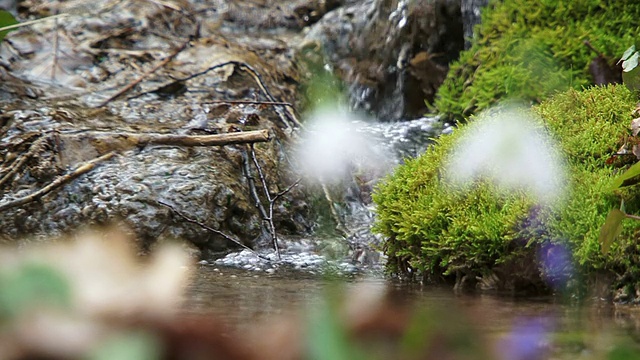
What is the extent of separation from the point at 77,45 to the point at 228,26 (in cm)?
227

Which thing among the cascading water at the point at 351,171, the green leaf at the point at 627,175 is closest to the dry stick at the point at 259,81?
the cascading water at the point at 351,171

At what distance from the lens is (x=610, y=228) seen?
7.47 feet

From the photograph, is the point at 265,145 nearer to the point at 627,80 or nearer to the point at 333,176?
the point at 333,176

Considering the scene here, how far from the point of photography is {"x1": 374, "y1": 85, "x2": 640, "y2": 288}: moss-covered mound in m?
2.62

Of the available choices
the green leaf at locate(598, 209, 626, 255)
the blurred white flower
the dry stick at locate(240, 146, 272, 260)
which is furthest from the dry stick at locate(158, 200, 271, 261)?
the green leaf at locate(598, 209, 626, 255)

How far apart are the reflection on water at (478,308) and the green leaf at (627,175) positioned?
0.41m

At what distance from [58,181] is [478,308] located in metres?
2.98

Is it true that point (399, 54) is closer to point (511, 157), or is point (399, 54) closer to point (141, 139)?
point (141, 139)

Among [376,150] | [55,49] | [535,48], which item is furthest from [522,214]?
[55,49]

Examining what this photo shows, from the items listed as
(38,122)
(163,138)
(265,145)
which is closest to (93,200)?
(163,138)

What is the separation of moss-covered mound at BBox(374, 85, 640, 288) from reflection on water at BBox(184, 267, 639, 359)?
0.19 m

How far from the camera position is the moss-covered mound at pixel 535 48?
425 centimetres

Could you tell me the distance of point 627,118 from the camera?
2.93 meters

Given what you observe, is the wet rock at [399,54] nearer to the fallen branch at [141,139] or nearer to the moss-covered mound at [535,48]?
the moss-covered mound at [535,48]
